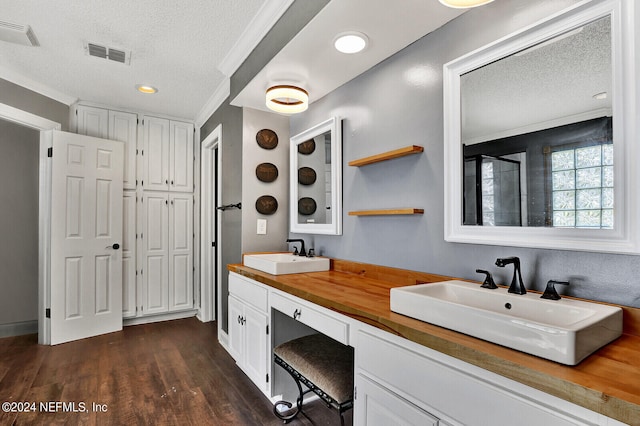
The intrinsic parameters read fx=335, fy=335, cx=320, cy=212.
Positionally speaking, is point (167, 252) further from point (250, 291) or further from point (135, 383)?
point (250, 291)

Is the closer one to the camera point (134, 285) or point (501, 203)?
point (501, 203)

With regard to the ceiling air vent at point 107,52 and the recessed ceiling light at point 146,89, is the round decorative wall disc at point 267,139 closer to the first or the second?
the ceiling air vent at point 107,52

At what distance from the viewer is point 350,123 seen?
7.30ft

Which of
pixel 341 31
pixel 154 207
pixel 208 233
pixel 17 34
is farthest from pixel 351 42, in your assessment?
pixel 154 207

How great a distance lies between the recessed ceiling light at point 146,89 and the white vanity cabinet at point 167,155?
0.70 meters

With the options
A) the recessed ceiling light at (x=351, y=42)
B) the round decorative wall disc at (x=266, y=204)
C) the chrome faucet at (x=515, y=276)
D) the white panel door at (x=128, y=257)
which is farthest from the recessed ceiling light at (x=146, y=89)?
the chrome faucet at (x=515, y=276)

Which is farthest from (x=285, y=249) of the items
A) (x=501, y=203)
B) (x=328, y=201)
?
(x=501, y=203)

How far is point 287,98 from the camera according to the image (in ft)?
7.76

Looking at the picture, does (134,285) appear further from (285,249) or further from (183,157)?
(285,249)

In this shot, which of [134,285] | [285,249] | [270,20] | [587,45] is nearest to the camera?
[587,45]

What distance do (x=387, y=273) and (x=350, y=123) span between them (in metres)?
1.02

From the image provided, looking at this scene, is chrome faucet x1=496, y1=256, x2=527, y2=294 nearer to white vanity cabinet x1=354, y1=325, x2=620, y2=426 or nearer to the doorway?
white vanity cabinet x1=354, y1=325, x2=620, y2=426

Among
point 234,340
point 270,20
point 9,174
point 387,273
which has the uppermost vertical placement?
point 270,20

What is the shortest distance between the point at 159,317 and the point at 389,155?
3481mm
